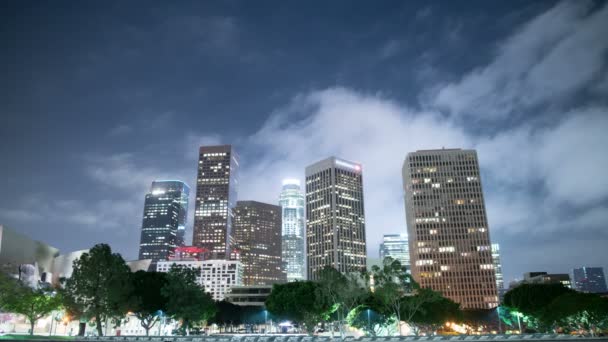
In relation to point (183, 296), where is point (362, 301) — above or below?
below

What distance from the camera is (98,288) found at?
9494cm

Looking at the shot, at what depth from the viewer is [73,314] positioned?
94688mm

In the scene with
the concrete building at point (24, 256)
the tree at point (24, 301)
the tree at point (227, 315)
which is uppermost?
the concrete building at point (24, 256)

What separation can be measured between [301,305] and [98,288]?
47.5 m

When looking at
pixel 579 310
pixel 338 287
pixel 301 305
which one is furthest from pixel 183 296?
pixel 579 310

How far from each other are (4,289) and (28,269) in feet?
155

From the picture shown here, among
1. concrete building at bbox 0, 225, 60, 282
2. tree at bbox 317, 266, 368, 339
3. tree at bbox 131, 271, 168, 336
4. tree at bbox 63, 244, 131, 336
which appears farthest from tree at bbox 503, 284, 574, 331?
concrete building at bbox 0, 225, 60, 282

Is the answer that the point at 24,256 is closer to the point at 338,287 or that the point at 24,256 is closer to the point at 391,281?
the point at 338,287

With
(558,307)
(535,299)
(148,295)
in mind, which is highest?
(148,295)

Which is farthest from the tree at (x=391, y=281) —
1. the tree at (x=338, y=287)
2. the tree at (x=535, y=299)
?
the tree at (x=535, y=299)

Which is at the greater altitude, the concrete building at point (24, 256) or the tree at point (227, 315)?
the concrete building at point (24, 256)

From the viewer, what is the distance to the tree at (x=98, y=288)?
307 feet

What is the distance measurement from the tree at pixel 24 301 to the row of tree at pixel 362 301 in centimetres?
5220

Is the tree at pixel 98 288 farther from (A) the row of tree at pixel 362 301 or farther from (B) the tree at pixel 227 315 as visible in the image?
(B) the tree at pixel 227 315
